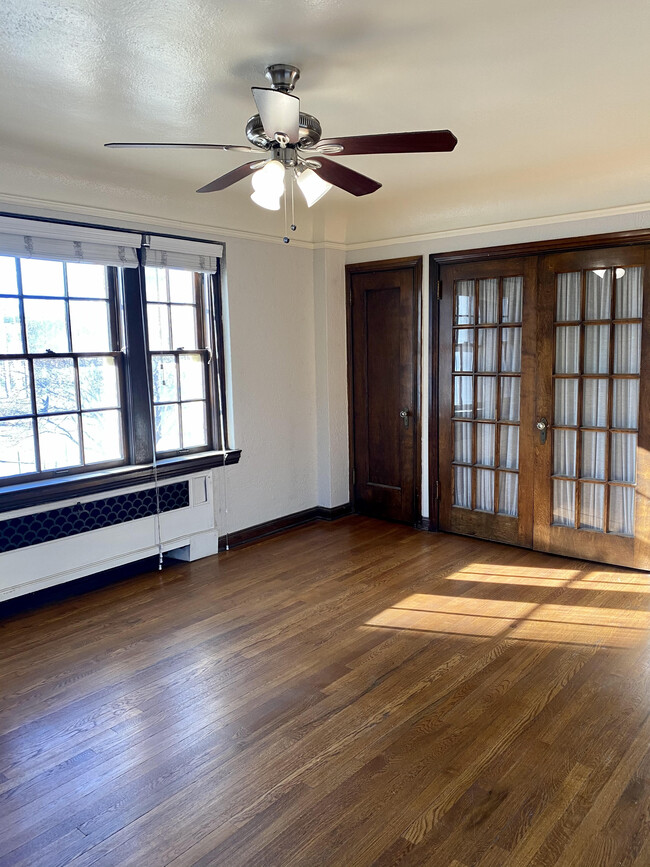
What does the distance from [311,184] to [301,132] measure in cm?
28

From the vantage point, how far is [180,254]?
4.48m

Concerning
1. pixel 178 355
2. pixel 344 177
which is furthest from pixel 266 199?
pixel 178 355

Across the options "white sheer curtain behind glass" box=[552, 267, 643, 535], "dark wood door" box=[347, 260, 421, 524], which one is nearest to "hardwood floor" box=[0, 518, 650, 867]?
"white sheer curtain behind glass" box=[552, 267, 643, 535]

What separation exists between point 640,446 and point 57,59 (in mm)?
3919

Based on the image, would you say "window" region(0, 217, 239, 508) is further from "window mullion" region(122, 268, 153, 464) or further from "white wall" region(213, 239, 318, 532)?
"white wall" region(213, 239, 318, 532)

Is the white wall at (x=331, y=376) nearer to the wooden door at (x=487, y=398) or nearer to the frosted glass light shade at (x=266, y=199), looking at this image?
the wooden door at (x=487, y=398)

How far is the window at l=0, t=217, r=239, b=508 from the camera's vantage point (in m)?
3.79

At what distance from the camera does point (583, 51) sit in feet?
8.22

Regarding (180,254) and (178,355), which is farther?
(178,355)

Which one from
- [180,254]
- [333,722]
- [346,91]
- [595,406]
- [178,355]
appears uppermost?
[346,91]

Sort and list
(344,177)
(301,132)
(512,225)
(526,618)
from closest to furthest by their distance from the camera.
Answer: (301,132)
(344,177)
(526,618)
(512,225)

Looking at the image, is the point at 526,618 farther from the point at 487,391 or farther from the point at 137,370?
the point at 137,370

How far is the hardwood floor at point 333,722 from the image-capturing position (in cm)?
205

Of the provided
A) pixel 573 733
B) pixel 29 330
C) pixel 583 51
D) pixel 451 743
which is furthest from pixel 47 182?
pixel 573 733
